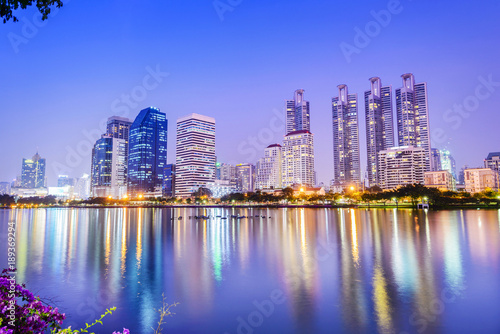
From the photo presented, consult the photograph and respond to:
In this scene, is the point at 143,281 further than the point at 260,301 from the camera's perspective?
Yes

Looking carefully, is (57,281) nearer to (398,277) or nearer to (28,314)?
(28,314)

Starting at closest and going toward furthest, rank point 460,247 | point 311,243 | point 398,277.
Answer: point 398,277 → point 460,247 → point 311,243

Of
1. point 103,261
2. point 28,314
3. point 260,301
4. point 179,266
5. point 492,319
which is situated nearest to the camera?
point 28,314

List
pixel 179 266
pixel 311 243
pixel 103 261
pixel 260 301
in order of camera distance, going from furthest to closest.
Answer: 1. pixel 311 243
2. pixel 103 261
3. pixel 179 266
4. pixel 260 301

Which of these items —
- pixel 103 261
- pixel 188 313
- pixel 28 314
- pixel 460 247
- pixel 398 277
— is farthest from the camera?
pixel 460 247

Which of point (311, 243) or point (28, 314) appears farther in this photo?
point (311, 243)

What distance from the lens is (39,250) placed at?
40.8m

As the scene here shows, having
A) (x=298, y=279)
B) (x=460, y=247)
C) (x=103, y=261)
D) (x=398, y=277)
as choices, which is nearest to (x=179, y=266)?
(x=103, y=261)

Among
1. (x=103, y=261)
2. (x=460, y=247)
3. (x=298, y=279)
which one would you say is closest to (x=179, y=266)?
(x=103, y=261)

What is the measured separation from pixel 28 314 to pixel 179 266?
2583 centimetres

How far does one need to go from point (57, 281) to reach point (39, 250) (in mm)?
19073

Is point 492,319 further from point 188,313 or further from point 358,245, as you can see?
point 358,245

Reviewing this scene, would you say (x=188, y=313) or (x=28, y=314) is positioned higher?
(x=28, y=314)

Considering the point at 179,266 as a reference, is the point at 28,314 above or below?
above
